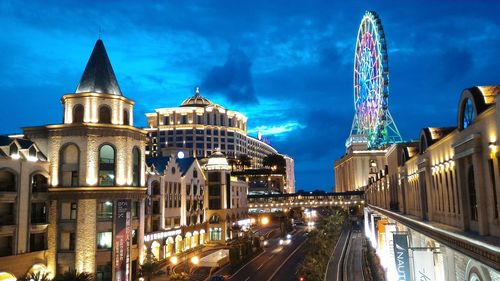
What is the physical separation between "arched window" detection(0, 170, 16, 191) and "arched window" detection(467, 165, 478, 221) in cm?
4047

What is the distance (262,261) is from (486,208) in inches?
2270

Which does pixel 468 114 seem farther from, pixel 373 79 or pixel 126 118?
pixel 373 79

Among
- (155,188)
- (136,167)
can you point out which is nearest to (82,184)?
(136,167)

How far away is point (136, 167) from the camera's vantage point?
54.4 meters

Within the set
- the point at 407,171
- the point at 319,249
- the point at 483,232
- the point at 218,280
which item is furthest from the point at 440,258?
the point at 319,249

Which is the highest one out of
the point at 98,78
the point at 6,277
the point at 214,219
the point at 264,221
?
the point at 98,78

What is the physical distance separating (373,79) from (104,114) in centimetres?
7374

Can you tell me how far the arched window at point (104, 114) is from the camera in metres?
51.2

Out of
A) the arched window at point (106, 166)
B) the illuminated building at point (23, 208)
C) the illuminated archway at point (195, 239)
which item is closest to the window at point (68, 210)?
the illuminated building at point (23, 208)

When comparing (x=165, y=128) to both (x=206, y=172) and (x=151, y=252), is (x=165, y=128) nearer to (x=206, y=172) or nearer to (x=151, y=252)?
(x=206, y=172)

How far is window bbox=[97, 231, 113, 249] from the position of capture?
48.4m

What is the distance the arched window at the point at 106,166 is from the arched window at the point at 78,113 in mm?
4209

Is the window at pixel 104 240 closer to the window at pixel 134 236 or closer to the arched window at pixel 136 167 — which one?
the window at pixel 134 236

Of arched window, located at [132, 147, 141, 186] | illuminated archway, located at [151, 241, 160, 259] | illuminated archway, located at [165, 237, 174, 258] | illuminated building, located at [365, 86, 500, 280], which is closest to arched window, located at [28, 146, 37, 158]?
arched window, located at [132, 147, 141, 186]
